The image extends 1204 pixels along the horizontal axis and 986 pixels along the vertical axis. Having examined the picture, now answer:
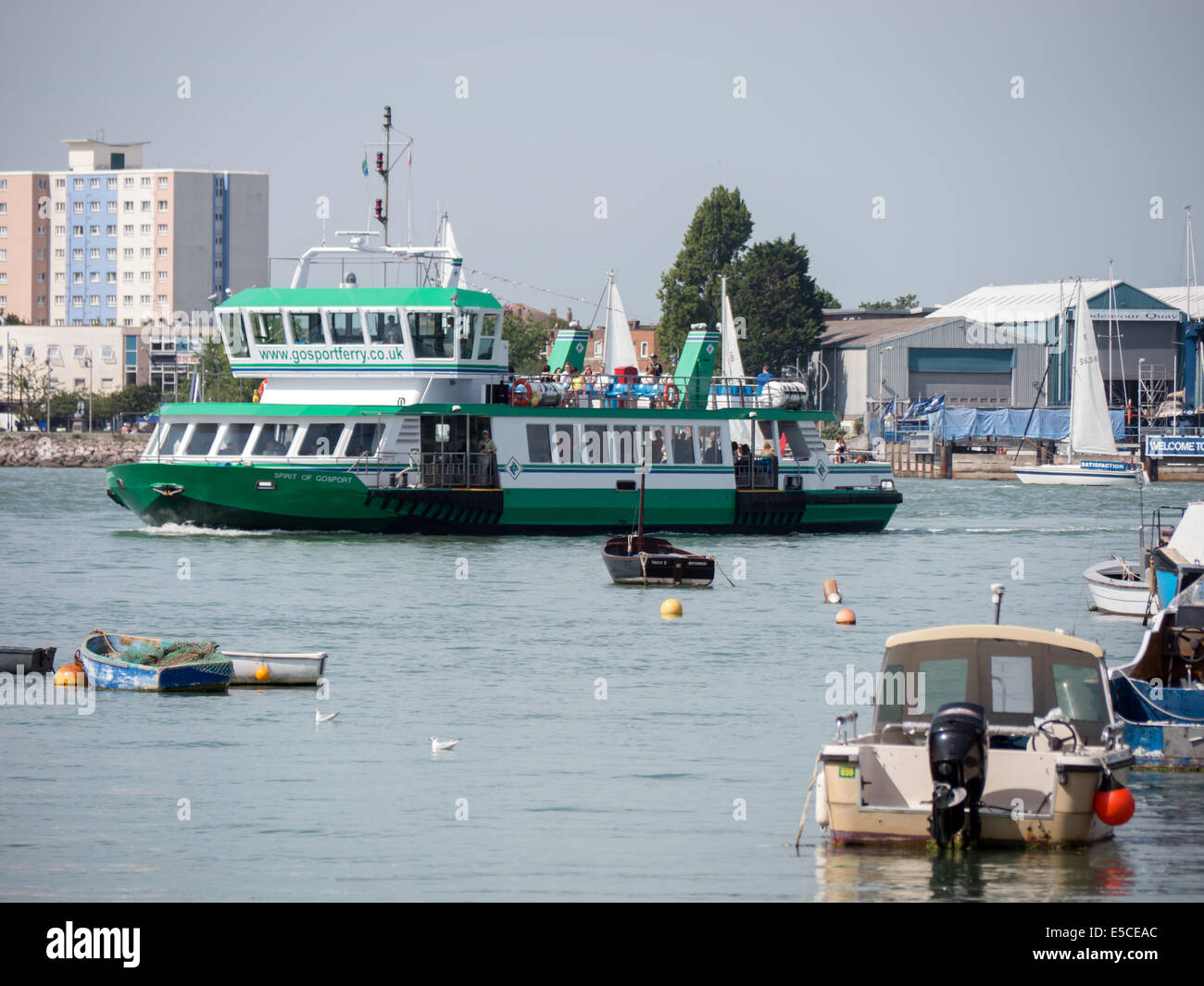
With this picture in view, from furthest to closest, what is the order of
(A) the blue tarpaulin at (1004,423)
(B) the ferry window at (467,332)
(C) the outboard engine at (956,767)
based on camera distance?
(A) the blue tarpaulin at (1004,423) → (B) the ferry window at (467,332) → (C) the outboard engine at (956,767)

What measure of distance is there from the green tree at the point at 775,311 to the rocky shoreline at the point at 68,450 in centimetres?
5044

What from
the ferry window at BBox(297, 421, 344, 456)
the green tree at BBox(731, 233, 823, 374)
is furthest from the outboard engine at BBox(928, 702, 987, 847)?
the green tree at BBox(731, 233, 823, 374)

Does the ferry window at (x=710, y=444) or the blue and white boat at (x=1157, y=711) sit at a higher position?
the ferry window at (x=710, y=444)

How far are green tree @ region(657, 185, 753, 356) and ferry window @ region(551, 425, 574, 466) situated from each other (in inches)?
3545

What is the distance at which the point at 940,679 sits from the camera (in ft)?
57.7

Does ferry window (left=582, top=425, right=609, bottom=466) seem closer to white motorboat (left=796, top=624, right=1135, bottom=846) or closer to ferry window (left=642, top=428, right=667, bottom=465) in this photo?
ferry window (left=642, top=428, right=667, bottom=465)

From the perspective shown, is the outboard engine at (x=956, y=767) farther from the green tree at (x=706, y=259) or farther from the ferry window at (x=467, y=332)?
the green tree at (x=706, y=259)

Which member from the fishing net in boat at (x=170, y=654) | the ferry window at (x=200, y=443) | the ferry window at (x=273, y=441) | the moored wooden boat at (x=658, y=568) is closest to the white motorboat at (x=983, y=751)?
the fishing net in boat at (x=170, y=654)

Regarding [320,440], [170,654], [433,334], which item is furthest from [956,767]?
[433,334]

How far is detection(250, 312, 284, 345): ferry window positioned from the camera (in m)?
52.5

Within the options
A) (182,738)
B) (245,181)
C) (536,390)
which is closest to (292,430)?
(536,390)

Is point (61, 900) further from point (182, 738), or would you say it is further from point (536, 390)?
point (536, 390)

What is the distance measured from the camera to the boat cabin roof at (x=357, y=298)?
52125 mm

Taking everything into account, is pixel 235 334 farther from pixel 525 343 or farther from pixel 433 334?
pixel 525 343
